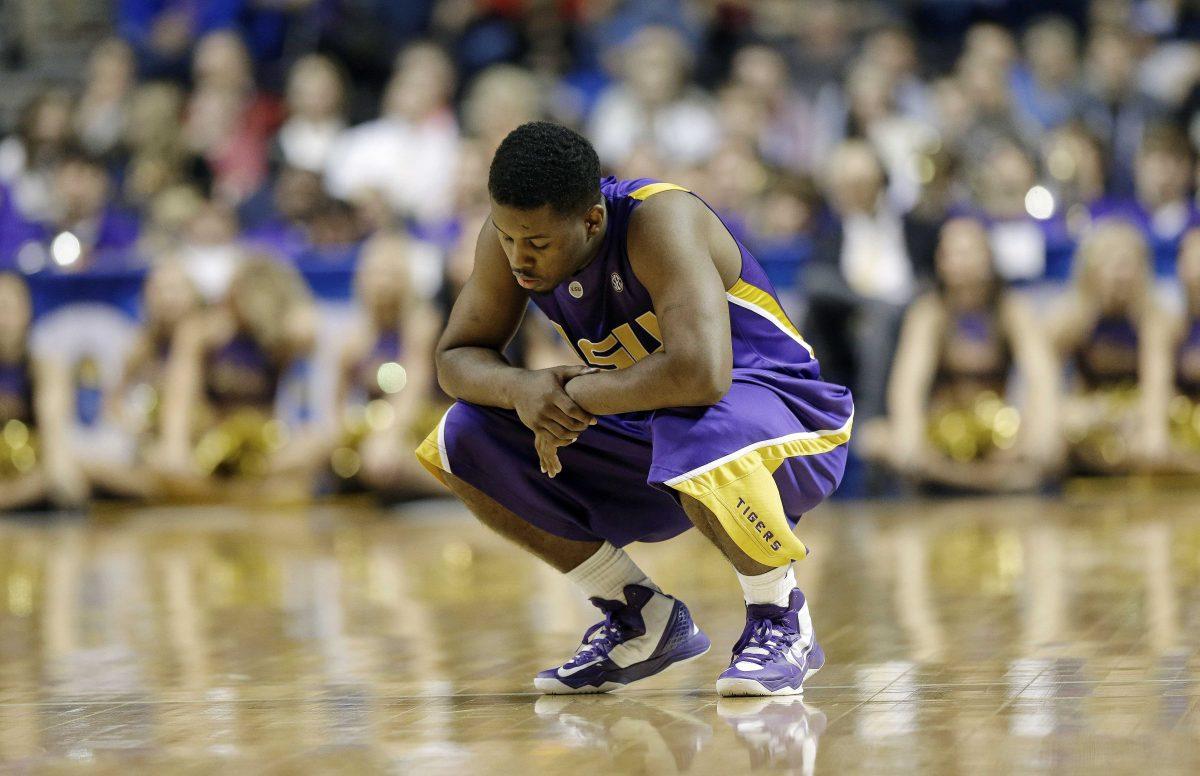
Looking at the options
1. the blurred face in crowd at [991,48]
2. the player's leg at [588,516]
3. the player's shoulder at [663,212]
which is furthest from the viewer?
the blurred face in crowd at [991,48]

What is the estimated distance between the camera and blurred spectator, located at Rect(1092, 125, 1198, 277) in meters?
8.41

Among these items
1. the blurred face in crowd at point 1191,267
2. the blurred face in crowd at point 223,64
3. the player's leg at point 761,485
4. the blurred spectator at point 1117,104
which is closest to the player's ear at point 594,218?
the player's leg at point 761,485

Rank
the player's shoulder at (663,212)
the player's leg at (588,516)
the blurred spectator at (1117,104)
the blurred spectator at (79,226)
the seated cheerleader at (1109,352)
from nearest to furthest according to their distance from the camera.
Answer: the player's shoulder at (663,212)
the player's leg at (588,516)
the seated cheerleader at (1109,352)
the blurred spectator at (1117,104)
the blurred spectator at (79,226)

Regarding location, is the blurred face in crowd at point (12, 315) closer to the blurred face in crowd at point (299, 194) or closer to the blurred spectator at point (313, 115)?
the blurred face in crowd at point (299, 194)

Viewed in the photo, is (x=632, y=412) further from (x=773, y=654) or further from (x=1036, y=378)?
(x=1036, y=378)

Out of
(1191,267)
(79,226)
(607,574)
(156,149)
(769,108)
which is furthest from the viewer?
(156,149)

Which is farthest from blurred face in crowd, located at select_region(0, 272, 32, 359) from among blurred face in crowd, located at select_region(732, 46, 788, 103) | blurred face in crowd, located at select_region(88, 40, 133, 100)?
blurred face in crowd, located at select_region(732, 46, 788, 103)

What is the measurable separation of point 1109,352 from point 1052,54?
2242 mm

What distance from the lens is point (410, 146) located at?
9906 millimetres

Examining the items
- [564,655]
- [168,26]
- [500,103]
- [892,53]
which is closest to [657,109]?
[500,103]

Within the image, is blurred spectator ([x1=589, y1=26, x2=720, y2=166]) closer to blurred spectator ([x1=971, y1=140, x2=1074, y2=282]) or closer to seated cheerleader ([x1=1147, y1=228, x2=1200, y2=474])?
blurred spectator ([x1=971, y1=140, x2=1074, y2=282])

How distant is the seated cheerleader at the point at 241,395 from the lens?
8867 mm

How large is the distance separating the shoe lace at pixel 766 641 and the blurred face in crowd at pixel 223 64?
8.34 metres

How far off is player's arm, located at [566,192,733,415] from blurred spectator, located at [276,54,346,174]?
24.5ft
